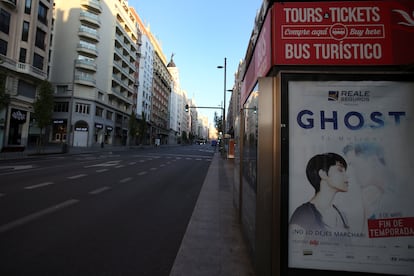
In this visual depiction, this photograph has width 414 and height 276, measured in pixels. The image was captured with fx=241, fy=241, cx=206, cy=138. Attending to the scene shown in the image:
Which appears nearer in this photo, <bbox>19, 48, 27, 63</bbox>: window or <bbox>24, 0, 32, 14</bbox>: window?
<bbox>19, 48, 27, 63</bbox>: window

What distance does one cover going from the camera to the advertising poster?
7.86 feet

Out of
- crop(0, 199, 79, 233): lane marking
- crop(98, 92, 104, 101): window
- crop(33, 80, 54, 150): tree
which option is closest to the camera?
crop(0, 199, 79, 233): lane marking

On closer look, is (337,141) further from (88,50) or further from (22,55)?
(88,50)

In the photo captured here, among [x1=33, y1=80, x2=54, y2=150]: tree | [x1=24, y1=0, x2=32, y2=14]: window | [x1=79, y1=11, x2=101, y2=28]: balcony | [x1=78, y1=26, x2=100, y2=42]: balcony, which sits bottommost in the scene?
[x1=33, y1=80, x2=54, y2=150]: tree

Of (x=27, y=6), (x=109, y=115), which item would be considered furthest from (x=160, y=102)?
(x=27, y=6)

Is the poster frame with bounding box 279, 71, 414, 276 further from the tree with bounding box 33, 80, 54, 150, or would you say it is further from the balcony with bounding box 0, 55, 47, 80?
the balcony with bounding box 0, 55, 47, 80

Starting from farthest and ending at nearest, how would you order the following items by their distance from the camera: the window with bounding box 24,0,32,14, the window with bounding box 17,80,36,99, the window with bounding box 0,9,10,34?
the window with bounding box 17,80,36,99 < the window with bounding box 24,0,32,14 < the window with bounding box 0,9,10,34

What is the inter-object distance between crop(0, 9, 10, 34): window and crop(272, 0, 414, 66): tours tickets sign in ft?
108

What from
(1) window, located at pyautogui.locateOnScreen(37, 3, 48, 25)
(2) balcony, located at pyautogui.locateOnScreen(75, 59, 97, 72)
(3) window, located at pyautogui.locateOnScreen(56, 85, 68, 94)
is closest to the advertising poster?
(1) window, located at pyautogui.locateOnScreen(37, 3, 48, 25)

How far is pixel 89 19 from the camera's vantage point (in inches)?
1591

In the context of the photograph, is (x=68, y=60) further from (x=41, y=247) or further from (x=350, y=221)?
(x=350, y=221)

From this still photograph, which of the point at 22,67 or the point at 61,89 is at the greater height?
the point at 61,89

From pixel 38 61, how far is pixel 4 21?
5506mm

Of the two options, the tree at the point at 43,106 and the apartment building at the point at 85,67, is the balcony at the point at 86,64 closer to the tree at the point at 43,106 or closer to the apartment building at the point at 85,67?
the apartment building at the point at 85,67
